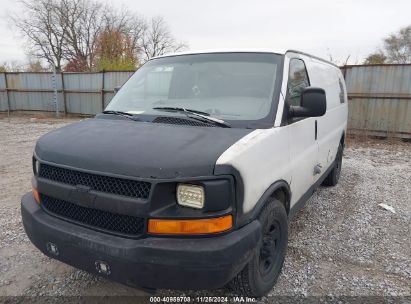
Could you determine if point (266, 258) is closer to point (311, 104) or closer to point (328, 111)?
point (311, 104)

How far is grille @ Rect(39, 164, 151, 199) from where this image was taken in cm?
200

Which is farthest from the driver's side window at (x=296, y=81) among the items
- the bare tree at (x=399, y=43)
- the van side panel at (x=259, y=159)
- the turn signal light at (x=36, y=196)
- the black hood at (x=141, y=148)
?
the bare tree at (x=399, y=43)

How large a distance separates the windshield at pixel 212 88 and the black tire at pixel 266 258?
80 centimetres

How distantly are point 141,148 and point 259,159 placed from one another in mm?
828

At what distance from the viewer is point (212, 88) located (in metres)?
3.00

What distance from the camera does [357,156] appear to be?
8.23 meters

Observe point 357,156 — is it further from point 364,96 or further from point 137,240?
point 137,240

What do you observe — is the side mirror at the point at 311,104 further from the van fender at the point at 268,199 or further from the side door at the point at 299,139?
the van fender at the point at 268,199

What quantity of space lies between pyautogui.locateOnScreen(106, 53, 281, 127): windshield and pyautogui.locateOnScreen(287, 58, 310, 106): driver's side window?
0.19 m

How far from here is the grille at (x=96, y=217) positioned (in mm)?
2072

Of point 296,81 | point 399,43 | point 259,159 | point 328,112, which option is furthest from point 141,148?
point 399,43

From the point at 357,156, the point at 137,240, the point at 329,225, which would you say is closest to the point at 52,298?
the point at 137,240

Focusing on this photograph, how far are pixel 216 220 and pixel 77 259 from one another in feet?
3.36

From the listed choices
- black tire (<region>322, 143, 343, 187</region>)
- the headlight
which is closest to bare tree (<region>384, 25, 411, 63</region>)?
black tire (<region>322, 143, 343, 187</region>)
